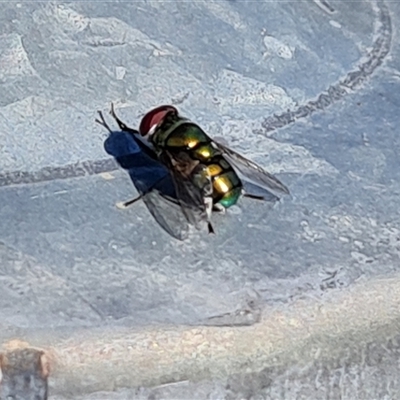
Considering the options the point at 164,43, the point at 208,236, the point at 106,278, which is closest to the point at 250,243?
the point at 208,236

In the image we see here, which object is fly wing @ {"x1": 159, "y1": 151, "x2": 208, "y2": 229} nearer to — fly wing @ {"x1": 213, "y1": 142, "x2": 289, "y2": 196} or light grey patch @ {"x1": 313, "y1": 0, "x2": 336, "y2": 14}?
fly wing @ {"x1": 213, "y1": 142, "x2": 289, "y2": 196}

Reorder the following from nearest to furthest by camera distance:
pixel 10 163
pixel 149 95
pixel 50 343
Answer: pixel 50 343
pixel 10 163
pixel 149 95

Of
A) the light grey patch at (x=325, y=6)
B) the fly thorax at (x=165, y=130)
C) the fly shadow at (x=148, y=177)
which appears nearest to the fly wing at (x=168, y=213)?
the fly shadow at (x=148, y=177)

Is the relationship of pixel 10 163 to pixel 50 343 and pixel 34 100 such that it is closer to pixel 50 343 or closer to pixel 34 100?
pixel 34 100

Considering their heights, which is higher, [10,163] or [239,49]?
[239,49]

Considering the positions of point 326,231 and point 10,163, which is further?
→ point 10,163

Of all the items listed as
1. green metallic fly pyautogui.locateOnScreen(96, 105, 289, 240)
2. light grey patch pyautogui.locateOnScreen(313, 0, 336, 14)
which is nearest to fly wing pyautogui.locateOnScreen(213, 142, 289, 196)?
green metallic fly pyautogui.locateOnScreen(96, 105, 289, 240)

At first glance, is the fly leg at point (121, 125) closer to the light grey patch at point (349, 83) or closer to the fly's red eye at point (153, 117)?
the fly's red eye at point (153, 117)

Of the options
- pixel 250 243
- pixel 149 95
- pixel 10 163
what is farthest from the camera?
pixel 149 95
